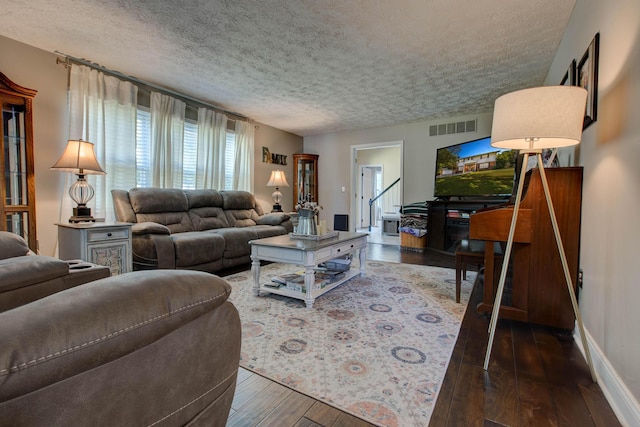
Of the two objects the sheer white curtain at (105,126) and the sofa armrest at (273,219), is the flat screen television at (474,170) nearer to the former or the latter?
the sofa armrest at (273,219)

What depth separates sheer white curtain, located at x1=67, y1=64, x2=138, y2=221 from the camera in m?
3.21

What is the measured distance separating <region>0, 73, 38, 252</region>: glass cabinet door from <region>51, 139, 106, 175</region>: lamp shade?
1.25 feet

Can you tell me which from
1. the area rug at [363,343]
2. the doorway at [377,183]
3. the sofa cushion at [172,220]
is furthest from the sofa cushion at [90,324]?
the doorway at [377,183]

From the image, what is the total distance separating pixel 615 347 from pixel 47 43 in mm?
4814

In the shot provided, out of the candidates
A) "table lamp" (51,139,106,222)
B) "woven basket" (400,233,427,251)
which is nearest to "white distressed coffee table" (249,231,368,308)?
"table lamp" (51,139,106,222)

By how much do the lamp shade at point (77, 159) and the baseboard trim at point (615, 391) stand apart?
3.85 meters

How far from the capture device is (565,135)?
148cm

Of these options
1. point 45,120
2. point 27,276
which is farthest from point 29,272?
point 45,120

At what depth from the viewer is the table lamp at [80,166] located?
8.77ft

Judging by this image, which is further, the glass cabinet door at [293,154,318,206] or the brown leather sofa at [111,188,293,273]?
the glass cabinet door at [293,154,318,206]

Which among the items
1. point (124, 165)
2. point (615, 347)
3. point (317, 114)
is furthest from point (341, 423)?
point (317, 114)

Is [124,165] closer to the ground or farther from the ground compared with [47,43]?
closer to the ground

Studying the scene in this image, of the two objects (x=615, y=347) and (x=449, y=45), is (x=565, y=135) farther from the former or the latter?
(x=449, y=45)

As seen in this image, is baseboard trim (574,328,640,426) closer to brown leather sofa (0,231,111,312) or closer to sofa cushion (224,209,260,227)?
brown leather sofa (0,231,111,312)
